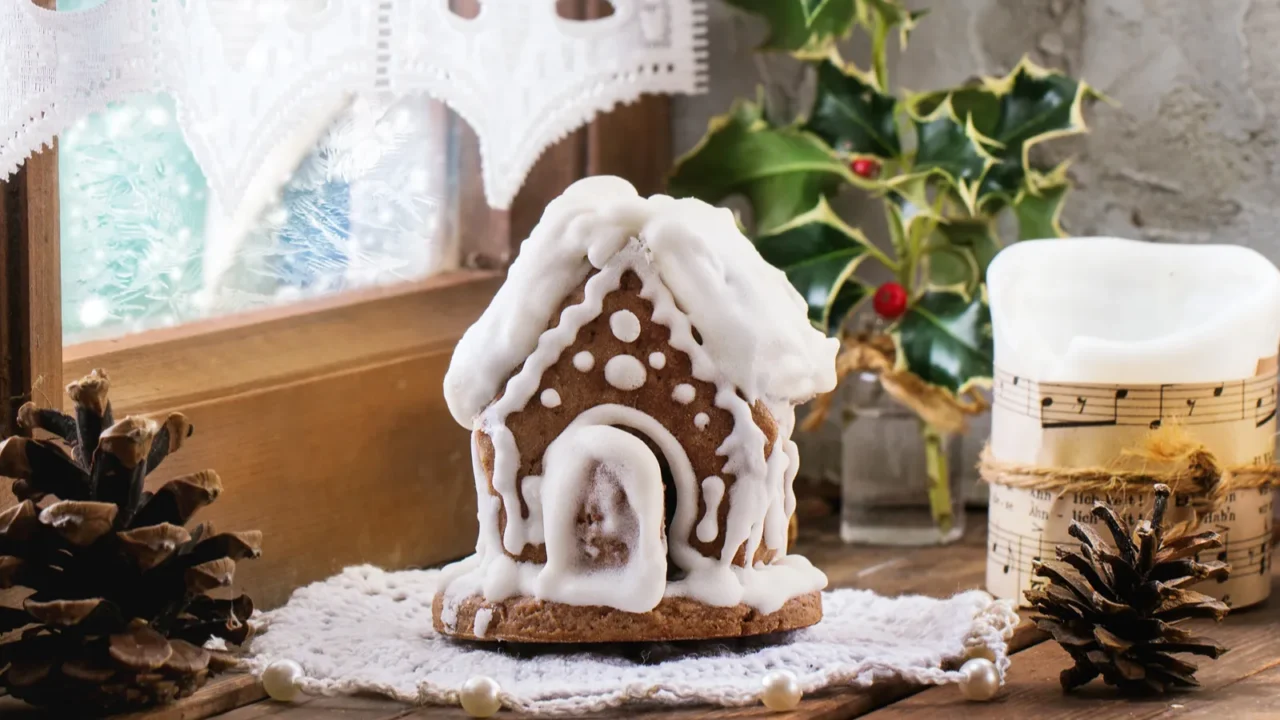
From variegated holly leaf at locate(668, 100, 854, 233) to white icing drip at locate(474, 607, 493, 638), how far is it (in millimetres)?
565

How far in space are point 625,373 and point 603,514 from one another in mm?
97

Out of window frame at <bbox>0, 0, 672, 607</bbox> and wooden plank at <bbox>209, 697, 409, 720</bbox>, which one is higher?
window frame at <bbox>0, 0, 672, 607</bbox>

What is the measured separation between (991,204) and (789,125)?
0.71ft

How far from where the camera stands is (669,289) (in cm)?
107

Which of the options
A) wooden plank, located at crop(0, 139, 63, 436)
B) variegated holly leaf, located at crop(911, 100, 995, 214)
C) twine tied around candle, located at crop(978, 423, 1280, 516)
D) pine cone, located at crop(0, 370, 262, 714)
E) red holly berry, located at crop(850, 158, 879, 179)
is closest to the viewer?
pine cone, located at crop(0, 370, 262, 714)

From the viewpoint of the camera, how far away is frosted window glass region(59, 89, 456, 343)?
3.67 ft

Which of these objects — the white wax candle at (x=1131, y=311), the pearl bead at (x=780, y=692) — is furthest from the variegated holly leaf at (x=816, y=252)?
the pearl bead at (x=780, y=692)

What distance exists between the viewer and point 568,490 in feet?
3.44

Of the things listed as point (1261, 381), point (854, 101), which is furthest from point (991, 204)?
point (1261, 381)

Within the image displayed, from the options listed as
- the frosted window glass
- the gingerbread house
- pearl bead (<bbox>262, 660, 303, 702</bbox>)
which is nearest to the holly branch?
the frosted window glass

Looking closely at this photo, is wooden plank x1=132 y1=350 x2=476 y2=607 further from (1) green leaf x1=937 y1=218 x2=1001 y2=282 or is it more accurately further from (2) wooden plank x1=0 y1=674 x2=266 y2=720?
(1) green leaf x1=937 y1=218 x2=1001 y2=282

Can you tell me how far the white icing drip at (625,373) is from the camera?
1.06 meters

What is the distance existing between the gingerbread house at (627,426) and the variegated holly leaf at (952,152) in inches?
16.8

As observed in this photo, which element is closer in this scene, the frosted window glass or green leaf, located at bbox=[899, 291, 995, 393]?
the frosted window glass
